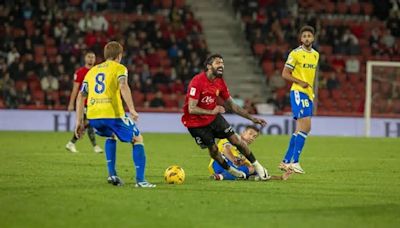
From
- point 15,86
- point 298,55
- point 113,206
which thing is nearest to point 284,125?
point 15,86

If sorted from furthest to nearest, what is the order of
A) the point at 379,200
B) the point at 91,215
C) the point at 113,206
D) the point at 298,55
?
the point at 298,55
the point at 379,200
the point at 113,206
the point at 91,215

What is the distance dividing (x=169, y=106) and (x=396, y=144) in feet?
29.2

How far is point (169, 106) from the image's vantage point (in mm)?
29641

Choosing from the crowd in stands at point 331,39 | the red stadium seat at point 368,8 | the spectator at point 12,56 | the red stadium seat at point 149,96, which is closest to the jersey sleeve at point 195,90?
the red stadium seat at point 149,96

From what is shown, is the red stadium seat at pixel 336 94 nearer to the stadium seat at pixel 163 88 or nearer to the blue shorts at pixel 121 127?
the stadium seat at pixel 163 88

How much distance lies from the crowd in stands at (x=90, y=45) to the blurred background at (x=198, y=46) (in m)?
0.04

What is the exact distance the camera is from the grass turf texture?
8.66m

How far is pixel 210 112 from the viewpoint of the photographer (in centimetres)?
1232

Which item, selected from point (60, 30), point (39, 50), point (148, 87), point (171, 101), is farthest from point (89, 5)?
point (171, 101)

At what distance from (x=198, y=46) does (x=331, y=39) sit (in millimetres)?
5389

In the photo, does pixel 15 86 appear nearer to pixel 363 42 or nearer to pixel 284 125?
pixel 284 125

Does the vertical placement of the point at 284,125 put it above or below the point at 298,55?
below

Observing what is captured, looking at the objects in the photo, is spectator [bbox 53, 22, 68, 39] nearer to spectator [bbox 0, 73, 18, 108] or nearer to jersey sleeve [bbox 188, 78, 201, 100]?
spectator [bbox 0, 73, 18, 108]

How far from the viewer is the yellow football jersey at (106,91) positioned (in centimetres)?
1155
